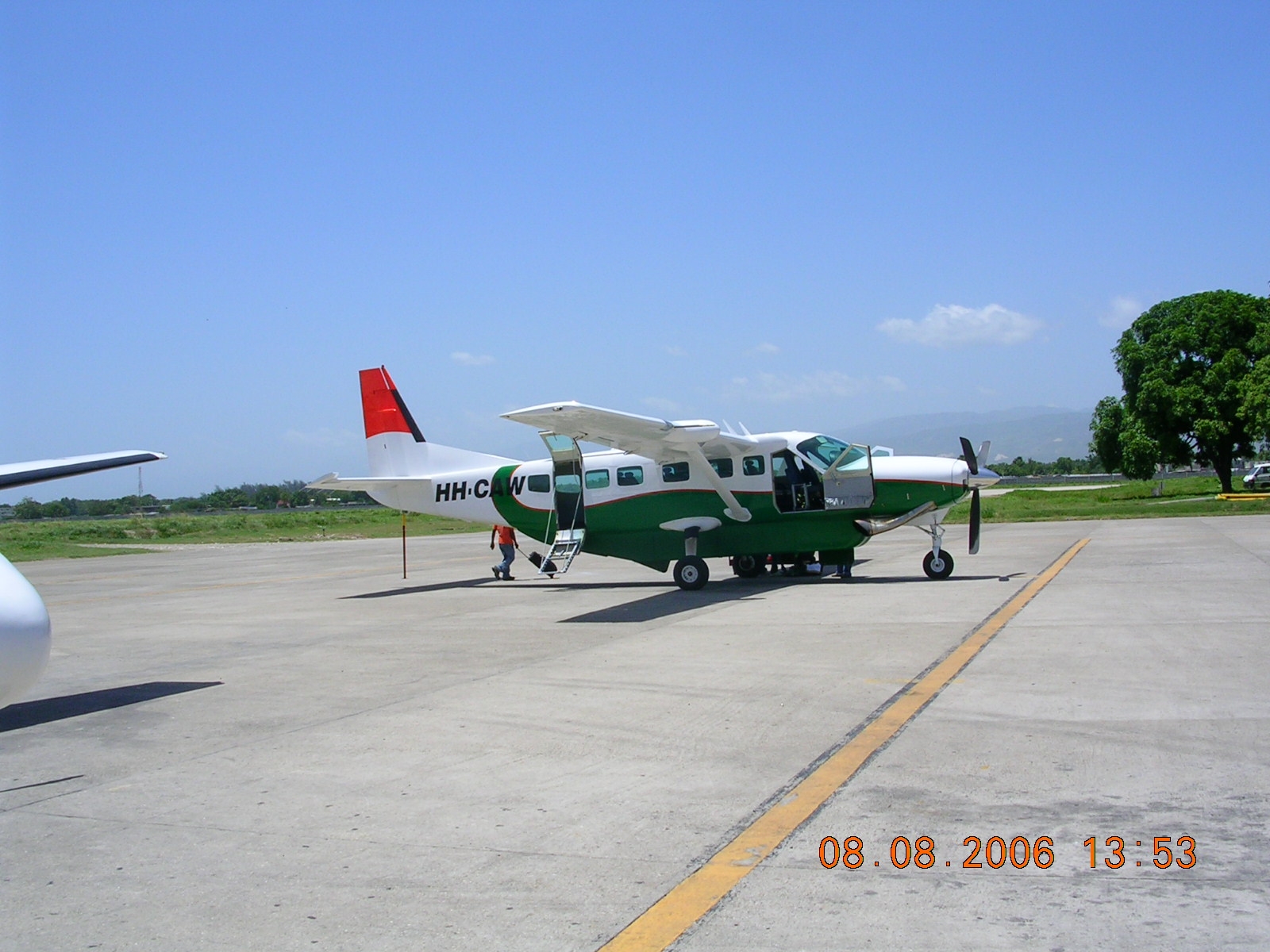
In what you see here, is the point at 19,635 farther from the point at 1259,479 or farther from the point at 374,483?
the point at 1259,479

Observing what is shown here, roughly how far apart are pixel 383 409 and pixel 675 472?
6650 millimetres

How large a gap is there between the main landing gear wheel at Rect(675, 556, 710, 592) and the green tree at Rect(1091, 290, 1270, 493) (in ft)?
134

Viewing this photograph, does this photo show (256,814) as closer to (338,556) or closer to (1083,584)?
(1083,584)

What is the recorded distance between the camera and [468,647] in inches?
464

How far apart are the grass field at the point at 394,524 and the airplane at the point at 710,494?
601 inches

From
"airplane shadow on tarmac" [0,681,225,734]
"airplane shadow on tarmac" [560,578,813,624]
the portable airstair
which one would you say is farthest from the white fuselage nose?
the portable airstair

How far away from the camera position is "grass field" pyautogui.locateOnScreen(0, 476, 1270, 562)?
124ft

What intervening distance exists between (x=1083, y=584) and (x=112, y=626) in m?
14.2

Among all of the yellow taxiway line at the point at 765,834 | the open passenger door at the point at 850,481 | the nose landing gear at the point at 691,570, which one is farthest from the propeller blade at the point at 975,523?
the yellow taxiway line at the point at 765,834

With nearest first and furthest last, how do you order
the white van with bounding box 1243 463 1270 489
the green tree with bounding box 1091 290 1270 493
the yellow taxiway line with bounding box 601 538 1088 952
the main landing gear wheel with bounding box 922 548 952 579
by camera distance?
the yellow taxiway line with bounding box 601 538 1088 952 → the main landing gear wheel with bounding box 922 548 952 579 → the green tree with bounding box 1091 290 1270 493 → the white van with bounding box 1243 463 1270 489

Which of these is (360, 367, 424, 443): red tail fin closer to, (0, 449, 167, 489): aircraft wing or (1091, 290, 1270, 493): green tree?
(0, 449, 167, 489): aircraft wing

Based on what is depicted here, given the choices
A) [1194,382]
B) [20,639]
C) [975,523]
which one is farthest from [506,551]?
[1194,382]

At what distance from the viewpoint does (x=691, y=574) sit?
17641 millimetres
